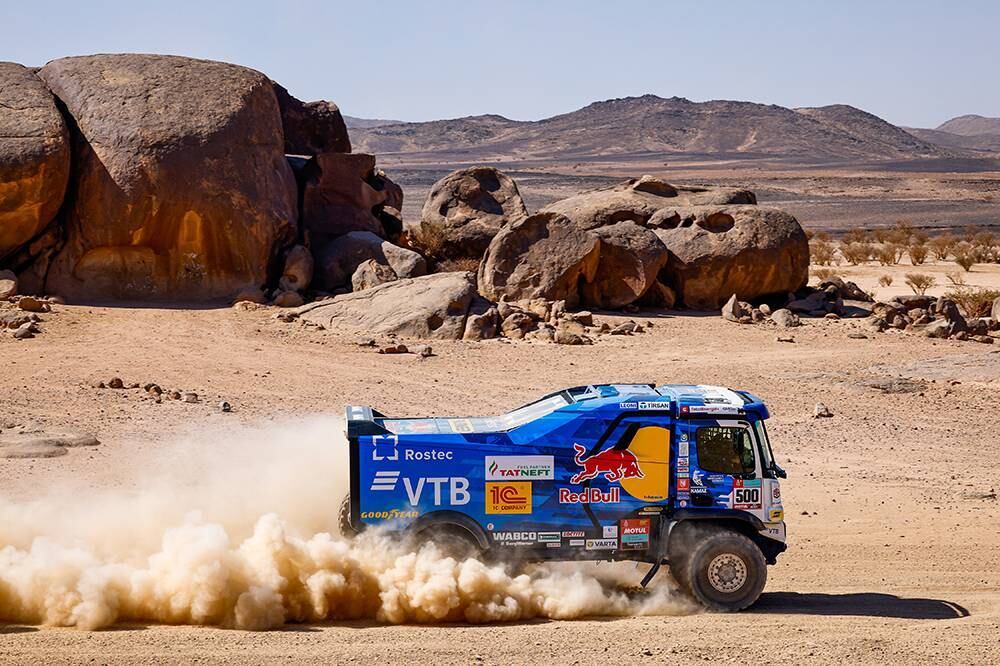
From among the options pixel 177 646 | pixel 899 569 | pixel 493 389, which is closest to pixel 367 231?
pixel 493 389

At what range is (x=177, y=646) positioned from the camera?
8008 millimetres

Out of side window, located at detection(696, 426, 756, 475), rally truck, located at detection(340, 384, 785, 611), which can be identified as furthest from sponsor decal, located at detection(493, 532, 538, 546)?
side window, located at detection(696, 426, 756, 475)

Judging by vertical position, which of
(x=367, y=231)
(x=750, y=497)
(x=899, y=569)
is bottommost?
(x=899, y=569)

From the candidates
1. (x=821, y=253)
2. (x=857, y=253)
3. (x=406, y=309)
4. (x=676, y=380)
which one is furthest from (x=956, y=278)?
(x=406, y=309)

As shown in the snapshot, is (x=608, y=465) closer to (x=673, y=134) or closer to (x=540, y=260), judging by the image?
(x=540, y=260)

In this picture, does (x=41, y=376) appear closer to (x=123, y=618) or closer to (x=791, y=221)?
(x=123, y=618)

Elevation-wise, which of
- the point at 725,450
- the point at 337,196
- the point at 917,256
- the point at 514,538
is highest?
the point at 337,196

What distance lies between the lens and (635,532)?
9102mm

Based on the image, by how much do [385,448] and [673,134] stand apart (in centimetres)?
14912

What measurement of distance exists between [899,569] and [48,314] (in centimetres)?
1484

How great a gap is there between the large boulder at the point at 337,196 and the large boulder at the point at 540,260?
11.2 ft

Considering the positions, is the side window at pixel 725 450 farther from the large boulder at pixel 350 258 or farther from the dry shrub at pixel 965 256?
the dry shrub at pixel 965 256

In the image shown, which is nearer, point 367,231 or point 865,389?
point 865,389

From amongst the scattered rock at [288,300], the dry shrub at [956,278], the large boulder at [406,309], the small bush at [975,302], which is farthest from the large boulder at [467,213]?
the dry shrub at [956,278]
